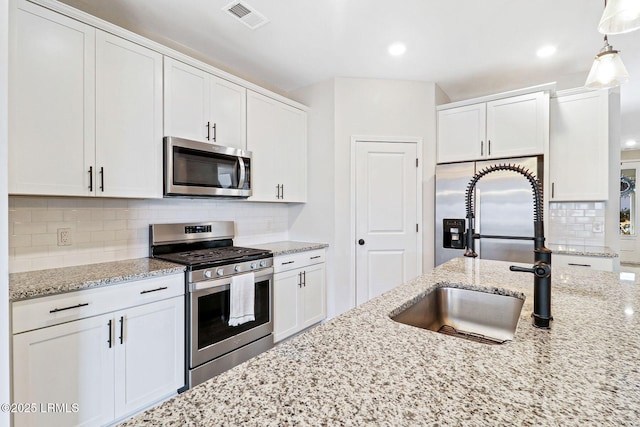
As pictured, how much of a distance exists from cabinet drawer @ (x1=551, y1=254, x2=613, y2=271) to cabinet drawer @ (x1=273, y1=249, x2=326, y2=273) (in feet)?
7.00

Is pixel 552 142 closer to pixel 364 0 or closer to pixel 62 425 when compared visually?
pixel 364 0

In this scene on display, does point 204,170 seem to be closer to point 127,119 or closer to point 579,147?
point 127,119

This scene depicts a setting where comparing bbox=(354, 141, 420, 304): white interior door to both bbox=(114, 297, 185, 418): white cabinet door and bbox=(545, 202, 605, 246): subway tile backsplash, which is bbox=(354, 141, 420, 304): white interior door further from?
bbox=(114, 297, 185, 418): white cabinet door

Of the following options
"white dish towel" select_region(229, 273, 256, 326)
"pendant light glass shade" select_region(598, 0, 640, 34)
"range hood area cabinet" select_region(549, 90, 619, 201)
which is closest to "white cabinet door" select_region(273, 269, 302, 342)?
"white dish towel" select_region(229, 273, 256, 326)

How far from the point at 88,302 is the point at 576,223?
4129 mm

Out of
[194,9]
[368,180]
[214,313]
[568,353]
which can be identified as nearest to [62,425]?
[214,313]

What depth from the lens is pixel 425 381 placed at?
2.04 ft

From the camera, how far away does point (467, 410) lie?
1.76 ft

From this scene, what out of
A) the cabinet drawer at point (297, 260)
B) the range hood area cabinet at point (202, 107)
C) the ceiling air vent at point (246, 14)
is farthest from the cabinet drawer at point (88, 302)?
the ceiling air vent at point (246, 14)

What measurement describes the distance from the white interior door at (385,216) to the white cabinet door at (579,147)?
1.35m

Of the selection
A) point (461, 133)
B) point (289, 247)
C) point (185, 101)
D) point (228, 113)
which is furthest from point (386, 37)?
point (289, 247)

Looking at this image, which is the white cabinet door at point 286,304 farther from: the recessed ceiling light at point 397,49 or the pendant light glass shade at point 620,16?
the pendant light glass shade at point 620,16

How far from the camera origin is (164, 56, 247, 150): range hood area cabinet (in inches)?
87.4

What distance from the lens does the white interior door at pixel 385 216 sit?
10.8 ft
